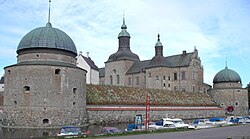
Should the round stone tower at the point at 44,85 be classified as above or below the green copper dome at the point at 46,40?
Answer: below

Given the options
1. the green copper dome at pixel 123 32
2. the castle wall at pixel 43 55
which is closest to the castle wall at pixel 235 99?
the green copper dome at pixel 123 32

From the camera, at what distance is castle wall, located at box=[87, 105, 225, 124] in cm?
3547

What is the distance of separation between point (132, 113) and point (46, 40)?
15.0m

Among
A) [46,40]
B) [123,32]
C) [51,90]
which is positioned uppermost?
[123,32]

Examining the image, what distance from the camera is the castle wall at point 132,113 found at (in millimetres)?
35469

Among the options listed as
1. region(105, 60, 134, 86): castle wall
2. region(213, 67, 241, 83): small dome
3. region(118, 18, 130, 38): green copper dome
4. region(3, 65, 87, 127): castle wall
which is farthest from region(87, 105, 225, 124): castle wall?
region(118, 18, 130, 38): green copper dome

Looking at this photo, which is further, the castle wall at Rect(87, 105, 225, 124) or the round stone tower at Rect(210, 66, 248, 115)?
the round stone tower at Rect(210, 66, 248, 115)

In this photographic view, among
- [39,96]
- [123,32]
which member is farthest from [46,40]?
[123,32]

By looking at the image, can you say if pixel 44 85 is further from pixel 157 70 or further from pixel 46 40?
pixel 157 70

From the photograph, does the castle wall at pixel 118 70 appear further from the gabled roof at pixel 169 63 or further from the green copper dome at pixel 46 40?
the green copper dome at pixel 46 40

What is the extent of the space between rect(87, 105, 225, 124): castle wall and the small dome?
806 centimetres

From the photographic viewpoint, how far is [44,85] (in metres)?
29.7

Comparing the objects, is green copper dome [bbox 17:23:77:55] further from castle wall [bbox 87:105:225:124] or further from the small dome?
the small dome

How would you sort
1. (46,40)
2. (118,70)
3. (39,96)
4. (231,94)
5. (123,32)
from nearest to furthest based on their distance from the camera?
1. (39,96)
2. (46,40)
3. (231,94)
4. (118,70)
5. (123,32)
